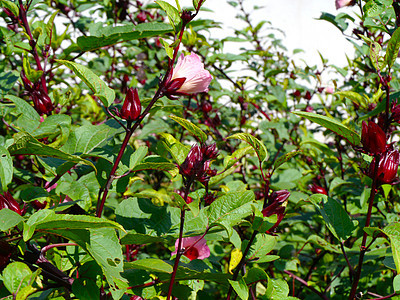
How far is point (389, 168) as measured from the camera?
70cm

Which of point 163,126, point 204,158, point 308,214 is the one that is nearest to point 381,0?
point 204,158

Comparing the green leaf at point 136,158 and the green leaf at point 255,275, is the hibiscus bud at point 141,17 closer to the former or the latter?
the green leaf at point 136,158

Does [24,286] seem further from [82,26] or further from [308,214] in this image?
[82,26]

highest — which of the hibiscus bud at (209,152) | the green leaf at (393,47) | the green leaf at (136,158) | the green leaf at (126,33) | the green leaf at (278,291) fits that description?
the green leaf at (393,47)

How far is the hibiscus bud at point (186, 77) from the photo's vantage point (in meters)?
0.71

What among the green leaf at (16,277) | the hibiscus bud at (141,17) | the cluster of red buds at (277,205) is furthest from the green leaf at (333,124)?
the hibiscus bud at (141,17)

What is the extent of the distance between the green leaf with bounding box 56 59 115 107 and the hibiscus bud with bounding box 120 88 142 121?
41mm

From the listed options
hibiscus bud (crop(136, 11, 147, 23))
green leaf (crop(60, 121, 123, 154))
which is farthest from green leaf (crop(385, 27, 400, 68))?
hibiscus bud (crop(136, 11, 147, 23))

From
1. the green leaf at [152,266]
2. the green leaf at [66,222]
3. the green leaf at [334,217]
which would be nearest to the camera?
the green leaf at [66,222]

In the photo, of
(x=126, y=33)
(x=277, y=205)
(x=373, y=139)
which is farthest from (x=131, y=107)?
(x=373, y=139)

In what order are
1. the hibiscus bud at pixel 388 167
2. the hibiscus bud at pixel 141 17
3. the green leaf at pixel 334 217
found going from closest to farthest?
the hibiscus bud at pixel 388 167
the green leaf at pixel 334 217
the hibiscus bud at pixel 141 17

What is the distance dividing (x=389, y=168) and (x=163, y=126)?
1182 millimetres

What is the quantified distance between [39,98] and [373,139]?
0.90m

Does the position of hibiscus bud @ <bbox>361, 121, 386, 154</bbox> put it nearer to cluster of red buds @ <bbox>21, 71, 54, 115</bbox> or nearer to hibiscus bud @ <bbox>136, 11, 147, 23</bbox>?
cluster of red buds @ <bbox>21, 71, 54, 115</bbox>
